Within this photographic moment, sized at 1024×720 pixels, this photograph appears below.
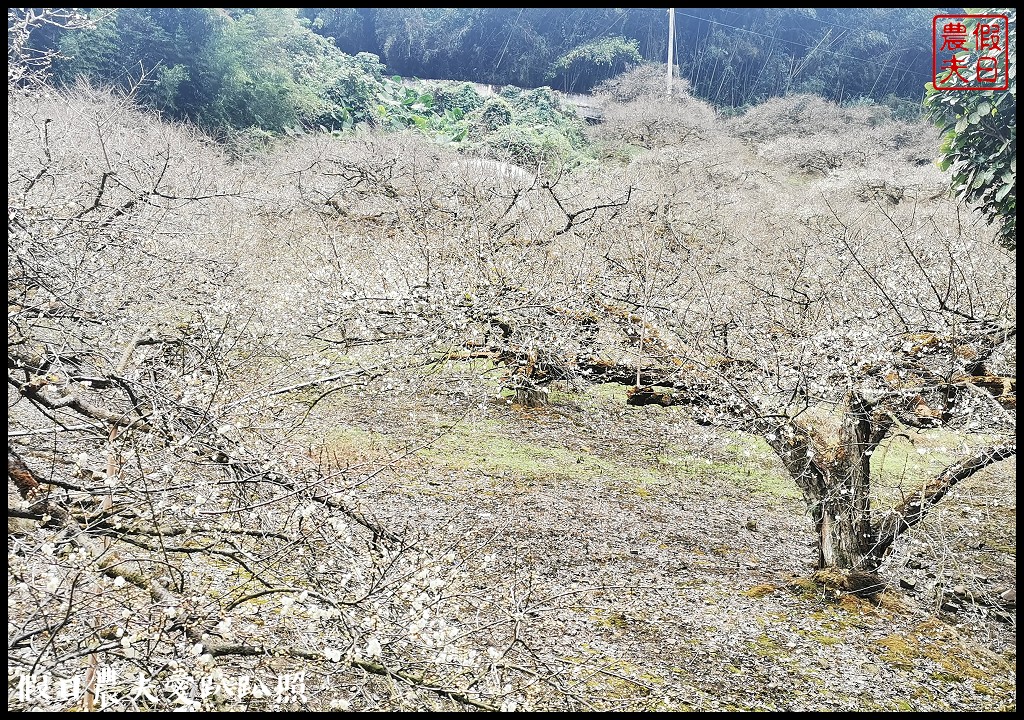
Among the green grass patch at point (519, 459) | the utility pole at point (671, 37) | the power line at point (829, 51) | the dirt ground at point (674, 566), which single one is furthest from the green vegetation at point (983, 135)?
the power line at point (829, 51)

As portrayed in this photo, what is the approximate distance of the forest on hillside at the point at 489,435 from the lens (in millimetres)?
2801

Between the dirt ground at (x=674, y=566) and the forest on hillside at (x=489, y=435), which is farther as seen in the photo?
the dirt ground at (x=674, y=566)

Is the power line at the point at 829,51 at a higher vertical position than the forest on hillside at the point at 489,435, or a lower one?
higher

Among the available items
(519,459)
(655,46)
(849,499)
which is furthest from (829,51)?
(849,499)

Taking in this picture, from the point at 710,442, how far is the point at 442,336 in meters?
3.56

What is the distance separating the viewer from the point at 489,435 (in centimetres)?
884

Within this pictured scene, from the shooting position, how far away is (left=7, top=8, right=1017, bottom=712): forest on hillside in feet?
9.19

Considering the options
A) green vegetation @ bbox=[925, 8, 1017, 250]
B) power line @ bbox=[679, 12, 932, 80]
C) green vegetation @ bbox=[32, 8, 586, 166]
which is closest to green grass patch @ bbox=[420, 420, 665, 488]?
green vegetation @ bbox=[925, 8, 1017, 250]

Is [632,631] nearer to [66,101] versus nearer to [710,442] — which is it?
[710,442]

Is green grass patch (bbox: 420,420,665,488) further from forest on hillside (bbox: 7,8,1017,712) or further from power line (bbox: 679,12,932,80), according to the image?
power line (bbox: 679,12,932,80)

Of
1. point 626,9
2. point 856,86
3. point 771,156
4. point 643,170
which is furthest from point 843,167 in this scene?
point 626,9

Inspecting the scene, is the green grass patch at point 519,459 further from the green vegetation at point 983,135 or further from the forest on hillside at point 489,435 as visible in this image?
the green vegetation at point 983,135

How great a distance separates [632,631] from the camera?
4918 millimetres

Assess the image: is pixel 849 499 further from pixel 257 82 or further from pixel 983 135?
pixel 257 82
